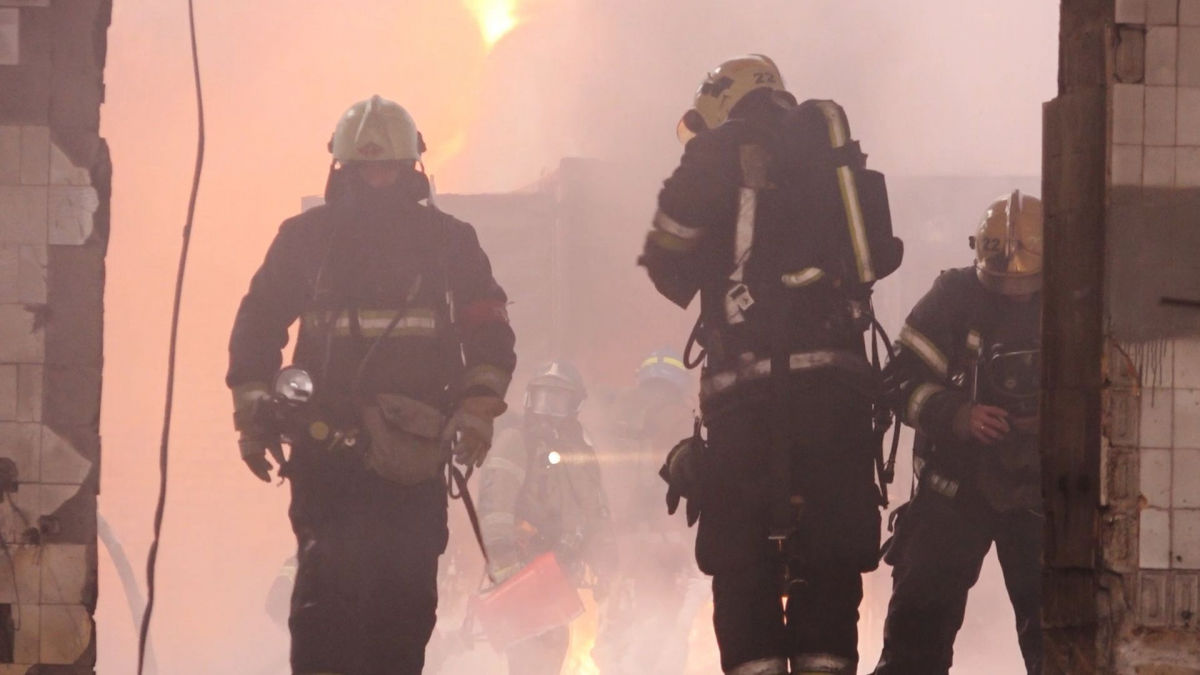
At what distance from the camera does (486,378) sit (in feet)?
17.9

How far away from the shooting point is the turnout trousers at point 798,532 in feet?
15.8

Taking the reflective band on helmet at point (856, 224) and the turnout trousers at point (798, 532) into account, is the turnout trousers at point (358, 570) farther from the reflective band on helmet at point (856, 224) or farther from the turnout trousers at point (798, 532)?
the reflective band on helmet at point (856, 224)

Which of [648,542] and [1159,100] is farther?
[648,542]

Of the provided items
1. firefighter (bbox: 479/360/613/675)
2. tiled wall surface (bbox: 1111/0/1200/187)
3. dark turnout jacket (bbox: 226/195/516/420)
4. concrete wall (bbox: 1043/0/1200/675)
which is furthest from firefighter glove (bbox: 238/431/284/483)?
firefighter (bbox: 479/360/613/675)

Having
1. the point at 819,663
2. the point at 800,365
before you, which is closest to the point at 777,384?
the point at 800,365

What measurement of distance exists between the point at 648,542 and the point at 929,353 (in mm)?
10158

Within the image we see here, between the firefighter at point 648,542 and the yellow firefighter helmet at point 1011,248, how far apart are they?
6.48 meters

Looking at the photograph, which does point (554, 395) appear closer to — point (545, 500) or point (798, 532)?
point (545, 500)

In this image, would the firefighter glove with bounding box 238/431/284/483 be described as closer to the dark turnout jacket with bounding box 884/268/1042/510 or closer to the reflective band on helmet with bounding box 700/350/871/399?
the reflective band on helmet with bounding box 700/350/871/399

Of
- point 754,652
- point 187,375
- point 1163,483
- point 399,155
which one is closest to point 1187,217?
point 1163,483

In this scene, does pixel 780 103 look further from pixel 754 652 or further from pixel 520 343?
pixel 520 343

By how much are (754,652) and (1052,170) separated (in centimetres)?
160

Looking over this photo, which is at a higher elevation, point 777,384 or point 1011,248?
point 1011,248

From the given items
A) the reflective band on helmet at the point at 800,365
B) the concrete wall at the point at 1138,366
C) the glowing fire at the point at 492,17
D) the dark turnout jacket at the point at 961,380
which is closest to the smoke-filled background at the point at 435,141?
the glowing fire at the point at 492,17
